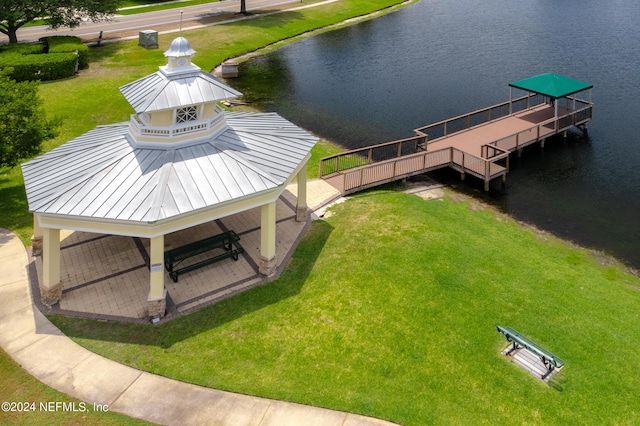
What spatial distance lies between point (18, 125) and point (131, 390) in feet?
58.1

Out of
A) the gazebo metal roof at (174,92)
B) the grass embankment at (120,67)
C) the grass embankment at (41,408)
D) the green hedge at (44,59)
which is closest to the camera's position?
the grass embankment at (41,408)

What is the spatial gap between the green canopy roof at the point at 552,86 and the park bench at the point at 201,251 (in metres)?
29.4

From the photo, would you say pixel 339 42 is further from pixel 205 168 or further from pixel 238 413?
pixel 238 413

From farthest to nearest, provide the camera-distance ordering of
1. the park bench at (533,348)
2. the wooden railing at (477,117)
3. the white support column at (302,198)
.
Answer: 1. the wooden railing at (477,117)
2. the white support column at (302,198)
3. the park bench at (533,348)

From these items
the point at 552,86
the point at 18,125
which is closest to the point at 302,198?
the point at 18,125

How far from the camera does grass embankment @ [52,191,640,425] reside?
51.4 feet

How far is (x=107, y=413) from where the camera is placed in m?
14.8

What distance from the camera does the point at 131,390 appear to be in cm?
1571

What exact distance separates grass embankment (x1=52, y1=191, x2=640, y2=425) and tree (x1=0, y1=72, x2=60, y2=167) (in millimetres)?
12057

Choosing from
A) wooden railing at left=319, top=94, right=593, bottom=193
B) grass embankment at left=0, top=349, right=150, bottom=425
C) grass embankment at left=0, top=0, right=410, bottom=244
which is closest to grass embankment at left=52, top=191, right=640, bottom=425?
grass embankment at left=0, top=349, right=150, bottom=425

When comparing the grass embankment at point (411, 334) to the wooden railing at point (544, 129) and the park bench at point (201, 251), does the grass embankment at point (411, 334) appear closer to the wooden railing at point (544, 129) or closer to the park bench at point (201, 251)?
the park bench at point (201, 251)

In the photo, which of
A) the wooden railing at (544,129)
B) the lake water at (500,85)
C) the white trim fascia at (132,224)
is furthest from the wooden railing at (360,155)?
the white trim fascia at (132,224)

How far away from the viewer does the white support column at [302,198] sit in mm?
24078

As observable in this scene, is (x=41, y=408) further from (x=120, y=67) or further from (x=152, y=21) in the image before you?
(x=152, y=21)
